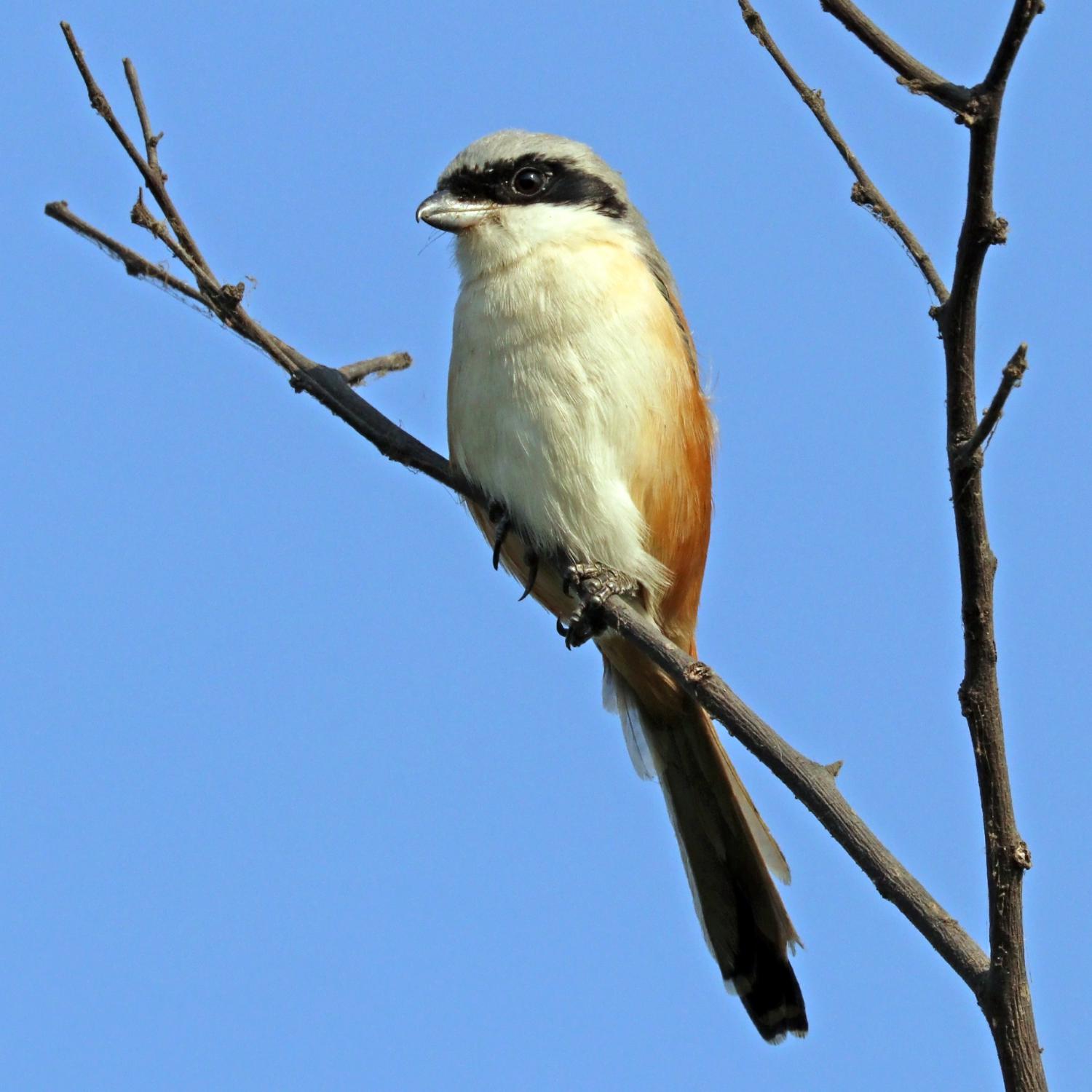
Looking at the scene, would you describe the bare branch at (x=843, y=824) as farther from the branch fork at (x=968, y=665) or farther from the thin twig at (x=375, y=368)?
the thin twig at (x=375, y=368)

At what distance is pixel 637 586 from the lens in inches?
193

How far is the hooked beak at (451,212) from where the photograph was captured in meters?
4.92

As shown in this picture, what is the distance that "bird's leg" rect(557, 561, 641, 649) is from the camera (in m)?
4.30

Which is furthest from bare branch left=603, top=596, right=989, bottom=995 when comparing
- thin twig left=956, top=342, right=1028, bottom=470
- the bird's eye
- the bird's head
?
the bird's eye

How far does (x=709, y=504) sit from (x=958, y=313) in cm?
257

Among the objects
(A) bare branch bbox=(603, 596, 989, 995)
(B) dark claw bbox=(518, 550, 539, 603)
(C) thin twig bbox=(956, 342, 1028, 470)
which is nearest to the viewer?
(C) thin twig bbox=(956, 342, 1028, 470)

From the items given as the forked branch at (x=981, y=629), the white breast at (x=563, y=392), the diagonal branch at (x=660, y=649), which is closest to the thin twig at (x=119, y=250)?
the diagonal branch at (x=660, y=649)

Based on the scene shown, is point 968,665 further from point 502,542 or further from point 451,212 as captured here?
point 451,212

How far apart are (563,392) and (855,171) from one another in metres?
1.71

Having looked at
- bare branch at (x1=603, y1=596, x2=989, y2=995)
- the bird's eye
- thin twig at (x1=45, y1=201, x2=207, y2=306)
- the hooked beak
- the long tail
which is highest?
the bird's eye

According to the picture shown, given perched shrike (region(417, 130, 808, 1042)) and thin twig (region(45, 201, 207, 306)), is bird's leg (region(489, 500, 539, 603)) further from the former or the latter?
thin twig (region(45, 201, 207, 306))

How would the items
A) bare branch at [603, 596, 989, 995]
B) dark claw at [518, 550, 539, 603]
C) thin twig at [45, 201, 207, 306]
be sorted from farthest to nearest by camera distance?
dark claw at [518, 550, 539, 603] < thin twig at [45, 201, 207, 306] < bare branch at [603, 596, 989, 995]

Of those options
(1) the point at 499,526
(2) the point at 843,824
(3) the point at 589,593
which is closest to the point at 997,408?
(2) the point at 843,824

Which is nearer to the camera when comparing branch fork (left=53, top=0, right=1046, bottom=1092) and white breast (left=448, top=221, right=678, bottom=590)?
branch fork (left=53, top=0, right=1046, bottom=1092)
